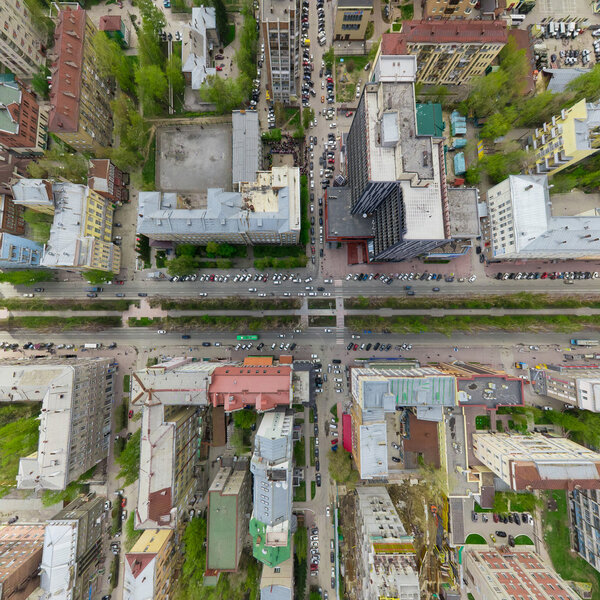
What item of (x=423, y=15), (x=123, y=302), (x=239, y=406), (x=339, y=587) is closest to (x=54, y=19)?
(x=123, y=302)

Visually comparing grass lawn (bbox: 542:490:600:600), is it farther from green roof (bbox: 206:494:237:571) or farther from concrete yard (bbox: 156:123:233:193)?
concrete yard (bbox: 156:123:233:193)

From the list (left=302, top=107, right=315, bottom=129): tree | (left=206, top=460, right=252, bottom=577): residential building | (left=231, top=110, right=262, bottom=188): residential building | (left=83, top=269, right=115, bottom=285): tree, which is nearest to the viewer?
(left=206, top=460, right=252, bottom=577): residential building

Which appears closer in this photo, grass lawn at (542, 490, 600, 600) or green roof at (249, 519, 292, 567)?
green roof at (249, 519, 292, 567)

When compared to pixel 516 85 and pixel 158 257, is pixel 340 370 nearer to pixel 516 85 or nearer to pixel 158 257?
pixel 158 257

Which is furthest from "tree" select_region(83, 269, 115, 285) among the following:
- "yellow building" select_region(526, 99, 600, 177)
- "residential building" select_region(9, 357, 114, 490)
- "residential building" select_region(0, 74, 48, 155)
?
"yellow building" select_region(526, 99, 600, 177)

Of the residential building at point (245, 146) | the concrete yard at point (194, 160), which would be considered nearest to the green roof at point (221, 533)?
the residential building at point (245, 146)
